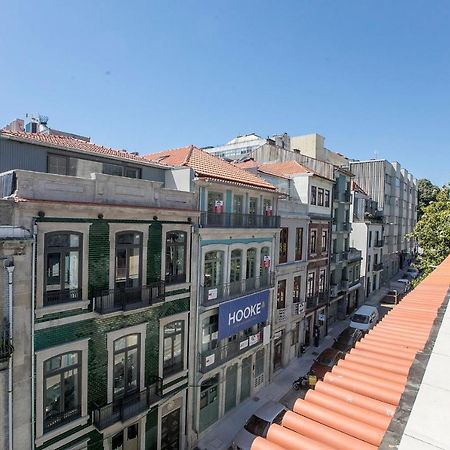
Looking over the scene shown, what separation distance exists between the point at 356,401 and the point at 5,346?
1024cm

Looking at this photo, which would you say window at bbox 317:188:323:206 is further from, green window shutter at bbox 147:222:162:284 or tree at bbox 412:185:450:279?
green window shutter at bbox 147:222:162:284

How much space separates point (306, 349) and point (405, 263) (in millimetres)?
51241

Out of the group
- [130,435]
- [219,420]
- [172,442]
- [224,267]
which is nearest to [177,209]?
[224,267]

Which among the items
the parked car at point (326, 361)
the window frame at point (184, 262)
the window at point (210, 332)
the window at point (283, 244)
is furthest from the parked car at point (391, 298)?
the window frame at point (184, 262)

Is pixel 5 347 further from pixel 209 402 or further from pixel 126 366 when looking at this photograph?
pixel 209 402

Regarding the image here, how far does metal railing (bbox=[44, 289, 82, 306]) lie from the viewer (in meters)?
11.0

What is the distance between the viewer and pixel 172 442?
15641 mm

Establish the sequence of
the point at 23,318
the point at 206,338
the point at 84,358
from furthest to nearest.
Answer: the point at 206,338
the point at 84,358
the point at 23,318

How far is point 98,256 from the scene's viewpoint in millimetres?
12305

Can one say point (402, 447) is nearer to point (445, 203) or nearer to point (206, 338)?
point (206, 338)

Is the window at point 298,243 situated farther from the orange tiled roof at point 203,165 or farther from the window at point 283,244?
the orange tiled roof at point 203,165

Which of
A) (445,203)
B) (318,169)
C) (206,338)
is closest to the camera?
(206,338)

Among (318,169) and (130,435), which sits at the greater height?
(318,169)

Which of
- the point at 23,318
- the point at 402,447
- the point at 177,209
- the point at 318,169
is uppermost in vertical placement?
the point at 318,169
